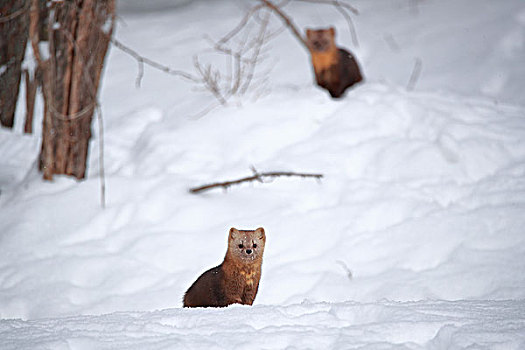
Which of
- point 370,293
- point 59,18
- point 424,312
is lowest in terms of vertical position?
point 370,293

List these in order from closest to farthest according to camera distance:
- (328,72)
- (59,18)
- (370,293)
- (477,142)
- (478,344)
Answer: (478,344) → (370,293) → (59,18) → (477,142) → (328,72)

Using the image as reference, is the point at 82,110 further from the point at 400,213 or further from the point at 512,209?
the point at 512,209

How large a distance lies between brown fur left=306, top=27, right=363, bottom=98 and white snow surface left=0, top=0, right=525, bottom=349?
0.18 metres

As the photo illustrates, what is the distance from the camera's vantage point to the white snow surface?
2.27m

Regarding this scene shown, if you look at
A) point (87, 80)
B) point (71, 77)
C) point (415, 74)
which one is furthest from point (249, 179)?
point (415, 74)

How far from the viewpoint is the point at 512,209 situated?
4.10 m

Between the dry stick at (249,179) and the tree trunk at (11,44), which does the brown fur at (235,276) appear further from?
the tree trunk at (11,44)

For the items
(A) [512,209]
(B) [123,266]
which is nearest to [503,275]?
(A) [512,209]

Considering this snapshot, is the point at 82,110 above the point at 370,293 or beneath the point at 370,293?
above

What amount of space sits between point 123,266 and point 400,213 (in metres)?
1.92

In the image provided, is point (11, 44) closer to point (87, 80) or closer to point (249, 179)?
point (87, 80)

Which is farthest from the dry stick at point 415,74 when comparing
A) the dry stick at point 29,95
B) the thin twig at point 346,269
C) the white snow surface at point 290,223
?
the dry stick at point 29,95

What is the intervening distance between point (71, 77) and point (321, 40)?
2325mm

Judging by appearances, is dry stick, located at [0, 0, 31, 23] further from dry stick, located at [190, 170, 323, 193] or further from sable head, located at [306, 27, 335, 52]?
sable head, located at [306, 27, 335, 52]
